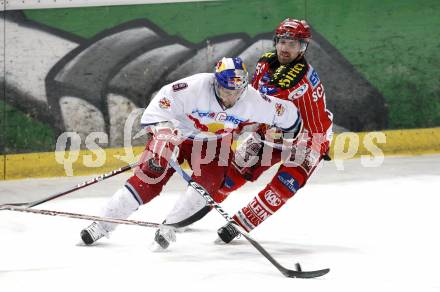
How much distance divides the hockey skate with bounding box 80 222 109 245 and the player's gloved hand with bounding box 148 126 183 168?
0.44 metres

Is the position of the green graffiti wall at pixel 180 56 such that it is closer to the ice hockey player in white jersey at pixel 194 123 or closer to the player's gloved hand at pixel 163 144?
the ice hockey player in white jersey at pixel 194 123

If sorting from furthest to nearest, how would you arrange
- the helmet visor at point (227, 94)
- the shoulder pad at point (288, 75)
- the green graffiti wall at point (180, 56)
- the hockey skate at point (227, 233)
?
the green graffiti wall at point (180, 56) < the shoulder pad at point (288, 75) < the hockey skate at point (227, 233) < the helmet visor at point (227, 94)

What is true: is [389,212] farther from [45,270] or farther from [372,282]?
[45,270]

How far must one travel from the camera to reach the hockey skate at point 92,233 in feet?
17.5

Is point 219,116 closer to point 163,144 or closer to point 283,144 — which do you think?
point 163,144

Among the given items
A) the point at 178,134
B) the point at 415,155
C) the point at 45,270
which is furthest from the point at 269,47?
the point at 45,270

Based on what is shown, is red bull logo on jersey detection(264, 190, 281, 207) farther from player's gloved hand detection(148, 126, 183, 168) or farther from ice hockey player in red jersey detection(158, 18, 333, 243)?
player's gloved hand detection(148, 126, 183, 168)

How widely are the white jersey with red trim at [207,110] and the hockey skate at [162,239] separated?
503 mm

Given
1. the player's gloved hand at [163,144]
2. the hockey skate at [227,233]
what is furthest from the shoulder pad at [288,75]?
the hockey skate at [227,233]

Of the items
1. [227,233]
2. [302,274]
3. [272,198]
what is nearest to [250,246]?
[227,233]

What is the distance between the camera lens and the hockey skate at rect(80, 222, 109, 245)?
5.34 meters

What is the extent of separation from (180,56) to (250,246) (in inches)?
97.0

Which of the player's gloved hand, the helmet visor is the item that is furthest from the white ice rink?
the helmet visor

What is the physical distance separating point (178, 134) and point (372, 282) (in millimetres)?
1248
